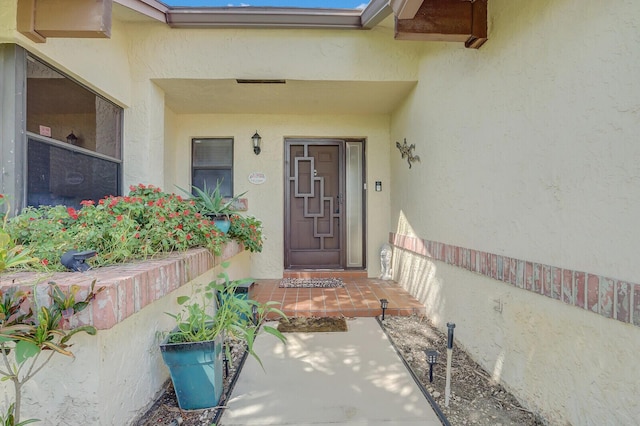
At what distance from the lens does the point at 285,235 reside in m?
4.79

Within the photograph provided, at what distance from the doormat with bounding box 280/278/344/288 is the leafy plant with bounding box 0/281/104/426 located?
9.68 feet

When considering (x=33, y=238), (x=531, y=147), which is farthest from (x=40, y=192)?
(x=531, y=147)

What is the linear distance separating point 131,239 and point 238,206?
2.76 metres

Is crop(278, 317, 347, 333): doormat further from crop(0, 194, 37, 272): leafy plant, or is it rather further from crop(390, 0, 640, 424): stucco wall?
crop(0, 194, 37, 272): leafy plant

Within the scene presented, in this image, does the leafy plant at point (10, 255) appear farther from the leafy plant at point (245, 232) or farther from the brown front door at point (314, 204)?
the brown front door at point (314, 204)

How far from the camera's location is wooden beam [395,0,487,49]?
7.45 ft

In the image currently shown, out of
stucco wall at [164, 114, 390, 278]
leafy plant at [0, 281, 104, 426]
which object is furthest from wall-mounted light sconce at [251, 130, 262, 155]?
leafy plant at [0, 281, 104, 426]

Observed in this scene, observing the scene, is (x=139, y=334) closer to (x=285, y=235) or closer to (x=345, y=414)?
(x=345, y=414)

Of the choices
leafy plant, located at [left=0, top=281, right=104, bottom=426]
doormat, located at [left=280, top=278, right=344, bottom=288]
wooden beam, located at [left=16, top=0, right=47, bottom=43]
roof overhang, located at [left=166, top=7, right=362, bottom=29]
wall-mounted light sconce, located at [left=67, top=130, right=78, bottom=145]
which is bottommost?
doormat, located at [left=280, top=278, right=344, bottom=288]

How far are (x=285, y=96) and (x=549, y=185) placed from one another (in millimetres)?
3185

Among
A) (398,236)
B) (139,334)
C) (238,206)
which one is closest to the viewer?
(139,334)

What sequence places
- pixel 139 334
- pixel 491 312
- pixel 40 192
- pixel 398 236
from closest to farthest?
pixel 139 334, pixel 491 312, pixel 40 192, pixel 398 236

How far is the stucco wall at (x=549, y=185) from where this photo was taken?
1.33 metres

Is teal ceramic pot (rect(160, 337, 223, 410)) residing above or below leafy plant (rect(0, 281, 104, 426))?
below
